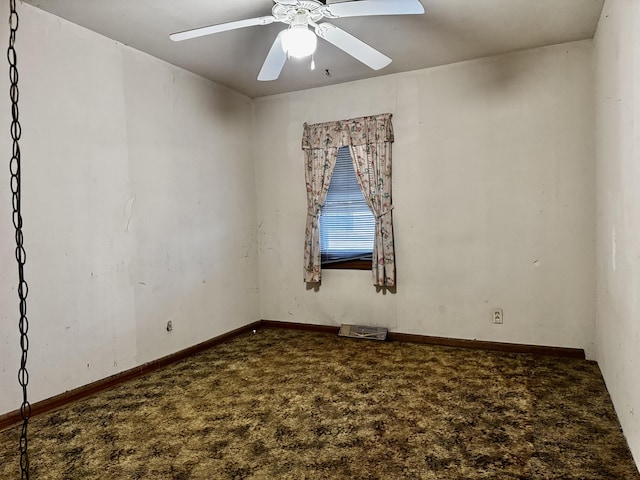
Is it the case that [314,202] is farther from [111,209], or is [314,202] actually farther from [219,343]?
[111,209]

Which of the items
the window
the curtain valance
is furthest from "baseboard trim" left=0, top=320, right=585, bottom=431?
the curtain valance

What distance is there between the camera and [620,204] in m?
2.36

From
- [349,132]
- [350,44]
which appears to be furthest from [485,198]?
[350,44]

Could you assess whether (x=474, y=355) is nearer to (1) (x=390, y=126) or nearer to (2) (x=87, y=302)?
(1) (x=390, y=126)

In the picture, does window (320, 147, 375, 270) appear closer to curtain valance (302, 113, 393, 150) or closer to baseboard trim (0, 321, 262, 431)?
curtain valance (302, 113, 393, 150)

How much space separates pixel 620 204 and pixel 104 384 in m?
3.50

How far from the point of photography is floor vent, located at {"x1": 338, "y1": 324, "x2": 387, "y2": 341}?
164 inches

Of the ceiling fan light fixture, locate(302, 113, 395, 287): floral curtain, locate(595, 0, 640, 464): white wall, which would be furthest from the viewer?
locate(302, 113, 395, 287): floral curtain

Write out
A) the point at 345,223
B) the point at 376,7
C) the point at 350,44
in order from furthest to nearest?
the point at 345,223, the point at 350,44, the point at 376,7

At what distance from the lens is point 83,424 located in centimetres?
255

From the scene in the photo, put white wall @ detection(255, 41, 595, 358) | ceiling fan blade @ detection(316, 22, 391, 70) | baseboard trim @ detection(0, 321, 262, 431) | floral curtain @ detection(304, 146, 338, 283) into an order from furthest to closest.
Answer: floral curtain @ detection(304, 146, 338, 283), white wall @ detection(255, 41, 595, 358), baseboard trim @ detection(0, 321, 262, 431), ceiling fan blade @ detection(316, 22, 391, 70)

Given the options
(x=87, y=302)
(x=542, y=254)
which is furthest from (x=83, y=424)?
(x=542, y=254)

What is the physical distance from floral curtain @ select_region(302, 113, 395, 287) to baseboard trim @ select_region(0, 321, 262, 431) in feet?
4.22

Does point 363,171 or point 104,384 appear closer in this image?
point 104,384
